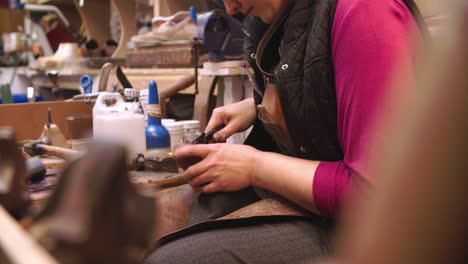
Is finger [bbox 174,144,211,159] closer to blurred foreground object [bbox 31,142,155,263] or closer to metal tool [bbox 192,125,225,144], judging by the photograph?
metal tool [bbox 192,125,225,144]

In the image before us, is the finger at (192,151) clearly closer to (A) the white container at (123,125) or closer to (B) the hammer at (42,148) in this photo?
(A) the white container at (123,125)

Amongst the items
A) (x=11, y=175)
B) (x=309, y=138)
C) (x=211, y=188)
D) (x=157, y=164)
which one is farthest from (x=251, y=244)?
(x=11, y=175)

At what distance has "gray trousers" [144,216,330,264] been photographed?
0.73 metres

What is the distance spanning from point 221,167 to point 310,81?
0.25 meters

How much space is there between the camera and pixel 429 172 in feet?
0.69

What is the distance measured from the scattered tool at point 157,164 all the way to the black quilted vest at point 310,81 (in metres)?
Answer: 0.31

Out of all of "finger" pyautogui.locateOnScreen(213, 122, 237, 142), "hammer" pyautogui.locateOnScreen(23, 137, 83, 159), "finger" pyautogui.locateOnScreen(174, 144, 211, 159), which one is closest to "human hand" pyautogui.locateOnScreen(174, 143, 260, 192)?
"finger" pyautogui.locateOnScreen(174, 144, 211, 159)

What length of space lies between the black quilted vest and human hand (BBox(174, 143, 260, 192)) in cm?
12

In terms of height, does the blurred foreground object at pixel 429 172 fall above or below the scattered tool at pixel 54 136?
above

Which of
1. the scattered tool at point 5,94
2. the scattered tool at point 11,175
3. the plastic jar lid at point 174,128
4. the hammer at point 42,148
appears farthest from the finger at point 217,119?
the scattered tool at point 5,94

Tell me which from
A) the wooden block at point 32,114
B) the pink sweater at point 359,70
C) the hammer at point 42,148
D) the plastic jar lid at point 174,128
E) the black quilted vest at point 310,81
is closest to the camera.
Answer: the pink sweater at point 359,70

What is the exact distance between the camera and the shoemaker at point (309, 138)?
0.67m

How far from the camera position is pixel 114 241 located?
246 mm

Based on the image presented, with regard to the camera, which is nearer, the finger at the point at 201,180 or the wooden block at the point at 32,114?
the finger at the point at 201,180
